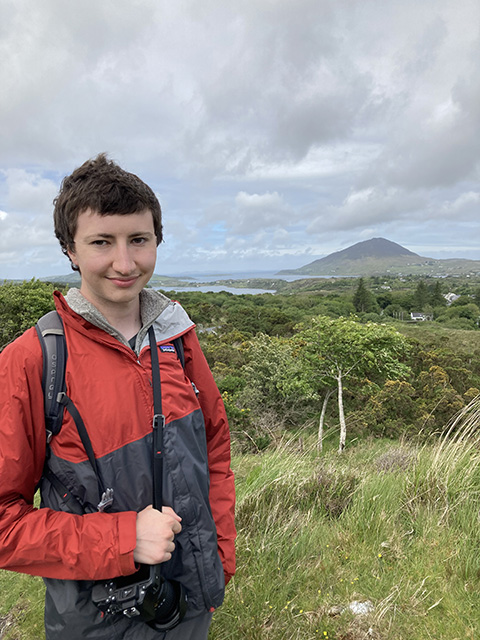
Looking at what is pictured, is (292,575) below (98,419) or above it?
below

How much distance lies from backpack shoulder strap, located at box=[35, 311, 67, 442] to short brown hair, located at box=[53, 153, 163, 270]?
283 mm

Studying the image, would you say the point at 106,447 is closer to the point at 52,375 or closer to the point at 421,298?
the point at 52,375

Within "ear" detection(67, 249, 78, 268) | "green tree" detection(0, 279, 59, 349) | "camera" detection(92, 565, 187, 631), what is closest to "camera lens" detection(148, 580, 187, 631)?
"camera" detection(92, 565, 187, 631)

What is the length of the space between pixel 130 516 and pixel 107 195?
33.6 inches

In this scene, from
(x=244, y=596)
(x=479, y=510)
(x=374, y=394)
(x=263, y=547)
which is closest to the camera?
(x=244, y=596)

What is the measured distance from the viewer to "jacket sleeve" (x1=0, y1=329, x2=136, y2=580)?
2.81ft

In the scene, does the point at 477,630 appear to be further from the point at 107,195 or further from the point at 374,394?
the point at 374,394

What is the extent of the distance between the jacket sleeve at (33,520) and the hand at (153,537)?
3 cm

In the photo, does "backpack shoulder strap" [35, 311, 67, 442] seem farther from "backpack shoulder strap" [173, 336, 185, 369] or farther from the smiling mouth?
"backpack shoulder strap" [173, 336, 185, 369]

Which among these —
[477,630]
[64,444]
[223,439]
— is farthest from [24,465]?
[477,630]

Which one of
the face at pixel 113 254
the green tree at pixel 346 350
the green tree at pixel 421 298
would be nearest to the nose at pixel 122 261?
the face at pixel 113 254

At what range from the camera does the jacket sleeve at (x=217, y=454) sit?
3.96 ft

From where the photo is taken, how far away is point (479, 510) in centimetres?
230

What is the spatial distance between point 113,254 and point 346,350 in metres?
14.7
